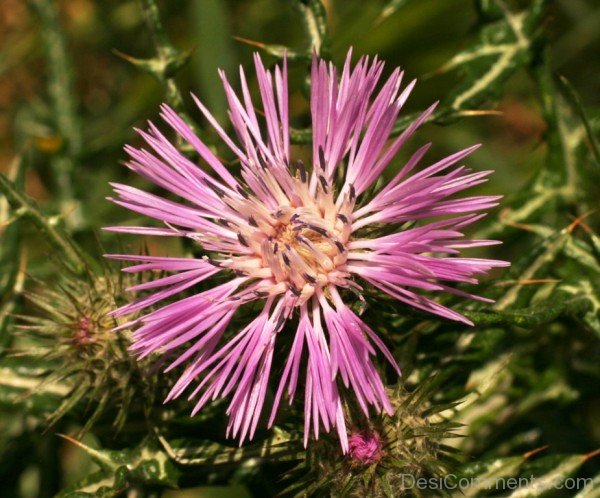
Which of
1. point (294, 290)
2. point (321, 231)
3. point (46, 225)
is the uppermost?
point (46, 225)

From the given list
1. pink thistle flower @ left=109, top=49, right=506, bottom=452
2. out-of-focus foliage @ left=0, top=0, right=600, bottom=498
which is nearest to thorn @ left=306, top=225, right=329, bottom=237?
pink thistle flower @ left=109, top=49, right=506, bottom=452

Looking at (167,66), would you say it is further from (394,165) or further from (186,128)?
(394,165)

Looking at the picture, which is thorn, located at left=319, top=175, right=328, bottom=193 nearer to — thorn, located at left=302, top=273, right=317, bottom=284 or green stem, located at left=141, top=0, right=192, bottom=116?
thorn, located at left=302, top=273, right=317, bottom=284

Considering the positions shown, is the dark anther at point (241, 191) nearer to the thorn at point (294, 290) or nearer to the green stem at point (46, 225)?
the thorn at point (294, 290)

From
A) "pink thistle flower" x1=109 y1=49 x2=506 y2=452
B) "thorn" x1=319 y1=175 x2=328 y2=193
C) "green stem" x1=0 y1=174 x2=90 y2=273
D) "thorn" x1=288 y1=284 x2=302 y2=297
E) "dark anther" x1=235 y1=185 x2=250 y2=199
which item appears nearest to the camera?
"pink thistle flower" x1=109 y1=49 x2=506 y2=452

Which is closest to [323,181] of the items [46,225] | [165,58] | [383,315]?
[383,315]

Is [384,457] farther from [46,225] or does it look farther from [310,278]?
[46,225]

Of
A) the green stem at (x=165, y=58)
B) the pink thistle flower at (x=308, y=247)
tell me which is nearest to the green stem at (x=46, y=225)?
the pink thistle flower at (x=308, y=247)
